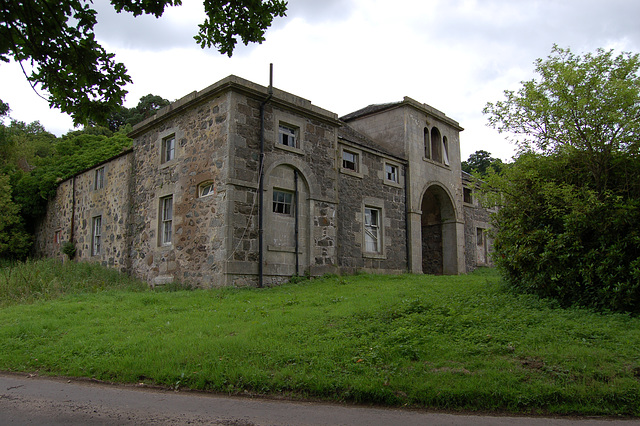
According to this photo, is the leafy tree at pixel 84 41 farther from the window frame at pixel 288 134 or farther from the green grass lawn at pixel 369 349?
the window frame at pixel 288 134

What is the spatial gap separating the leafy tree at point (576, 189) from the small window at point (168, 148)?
11322mm

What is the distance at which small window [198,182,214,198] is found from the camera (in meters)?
15.7

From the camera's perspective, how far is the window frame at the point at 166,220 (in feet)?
56.5

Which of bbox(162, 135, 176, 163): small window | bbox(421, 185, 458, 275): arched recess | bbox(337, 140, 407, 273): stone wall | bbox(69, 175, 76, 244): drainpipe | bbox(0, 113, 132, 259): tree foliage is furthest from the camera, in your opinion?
bbox(0, 113, 132, 259): tree foliage

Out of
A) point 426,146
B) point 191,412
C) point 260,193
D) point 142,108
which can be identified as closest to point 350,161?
point 260,193

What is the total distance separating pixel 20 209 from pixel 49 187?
1953 millimetres

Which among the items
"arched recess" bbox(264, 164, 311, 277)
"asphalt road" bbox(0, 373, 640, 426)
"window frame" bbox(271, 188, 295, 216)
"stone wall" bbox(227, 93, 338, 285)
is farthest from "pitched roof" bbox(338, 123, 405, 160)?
"asphalt road" bbox(0, 373, 640, 426)

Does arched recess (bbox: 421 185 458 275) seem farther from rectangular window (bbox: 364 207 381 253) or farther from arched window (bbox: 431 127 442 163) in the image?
rectangular window (bbox: 364 207 381 253)

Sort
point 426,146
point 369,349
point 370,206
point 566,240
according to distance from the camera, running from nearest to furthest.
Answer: point 369,349 → point 566,240 → point 370,206 → point 426,146

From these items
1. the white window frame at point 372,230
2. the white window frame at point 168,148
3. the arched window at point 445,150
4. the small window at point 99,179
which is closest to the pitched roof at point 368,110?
the arched window at point 445,150

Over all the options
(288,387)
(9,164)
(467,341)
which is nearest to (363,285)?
(467,341)

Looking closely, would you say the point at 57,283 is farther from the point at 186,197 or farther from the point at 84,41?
the point at 84,41

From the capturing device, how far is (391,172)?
21719mm

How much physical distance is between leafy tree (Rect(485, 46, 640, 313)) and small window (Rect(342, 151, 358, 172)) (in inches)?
336
